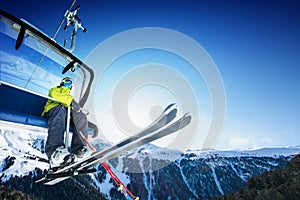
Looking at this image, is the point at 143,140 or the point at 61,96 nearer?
the point at 61,96

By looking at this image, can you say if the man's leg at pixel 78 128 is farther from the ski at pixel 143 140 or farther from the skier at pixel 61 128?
the ski at pixel 143 140

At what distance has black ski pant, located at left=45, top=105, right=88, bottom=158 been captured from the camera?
3.38 metres

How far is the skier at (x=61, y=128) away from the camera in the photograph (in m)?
3.32

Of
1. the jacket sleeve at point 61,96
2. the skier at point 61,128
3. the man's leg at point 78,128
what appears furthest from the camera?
the man's leg at point 78,128

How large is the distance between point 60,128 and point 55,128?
83mm

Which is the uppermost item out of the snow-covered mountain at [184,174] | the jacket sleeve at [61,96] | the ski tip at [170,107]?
the ski tip at [170,107]

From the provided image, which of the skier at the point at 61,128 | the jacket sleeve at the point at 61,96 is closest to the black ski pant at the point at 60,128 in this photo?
the skier at the point at 61,128

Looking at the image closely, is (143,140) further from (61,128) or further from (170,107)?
(61,128)

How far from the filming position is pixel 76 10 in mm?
4391

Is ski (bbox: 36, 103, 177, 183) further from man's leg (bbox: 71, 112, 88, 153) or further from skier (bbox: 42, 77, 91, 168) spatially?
man's leg (bbox: 71, 112, 88, 153)

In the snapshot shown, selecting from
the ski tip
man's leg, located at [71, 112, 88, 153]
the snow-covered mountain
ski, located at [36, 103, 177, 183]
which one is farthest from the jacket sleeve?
the snow-covered mountain

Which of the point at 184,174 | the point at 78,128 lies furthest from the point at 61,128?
the point at 184,174

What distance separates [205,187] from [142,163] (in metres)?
64.8

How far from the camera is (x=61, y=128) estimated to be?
3543mm
